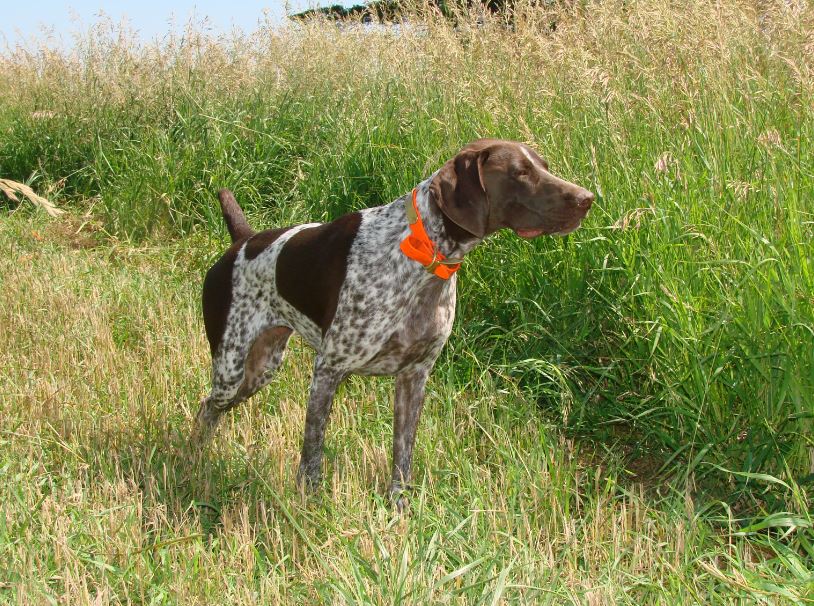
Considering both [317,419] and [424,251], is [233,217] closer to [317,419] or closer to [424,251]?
[317,419]

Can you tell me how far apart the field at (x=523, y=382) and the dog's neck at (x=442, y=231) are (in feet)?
2.34

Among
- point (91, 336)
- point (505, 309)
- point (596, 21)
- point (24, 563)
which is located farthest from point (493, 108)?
point (24, 563)

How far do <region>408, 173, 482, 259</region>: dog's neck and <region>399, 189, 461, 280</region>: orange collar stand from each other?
3cm

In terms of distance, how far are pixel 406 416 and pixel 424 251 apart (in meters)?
0.73

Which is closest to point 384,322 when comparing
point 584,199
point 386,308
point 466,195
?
point 386,308

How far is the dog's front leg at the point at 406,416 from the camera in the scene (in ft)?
11.9

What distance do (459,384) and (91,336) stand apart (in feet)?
6.71

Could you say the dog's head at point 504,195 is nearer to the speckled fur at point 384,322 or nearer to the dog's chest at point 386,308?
the speckled fur at point 384,322

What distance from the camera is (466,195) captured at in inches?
125

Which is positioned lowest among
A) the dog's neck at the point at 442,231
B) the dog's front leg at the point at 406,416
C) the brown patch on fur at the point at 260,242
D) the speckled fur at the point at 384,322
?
the dog's front leg at the point at 406,416

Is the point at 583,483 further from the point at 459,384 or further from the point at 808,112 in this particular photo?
the point at 808,112

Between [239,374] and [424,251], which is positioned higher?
[424,251]

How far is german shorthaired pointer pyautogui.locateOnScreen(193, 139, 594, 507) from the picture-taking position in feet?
10.6

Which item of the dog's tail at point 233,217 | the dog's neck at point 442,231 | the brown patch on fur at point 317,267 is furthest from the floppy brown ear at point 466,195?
the dog's tail at point 233,217
